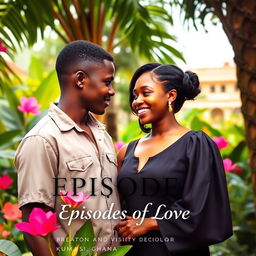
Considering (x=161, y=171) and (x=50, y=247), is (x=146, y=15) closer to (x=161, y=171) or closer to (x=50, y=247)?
(x=161, y=171)

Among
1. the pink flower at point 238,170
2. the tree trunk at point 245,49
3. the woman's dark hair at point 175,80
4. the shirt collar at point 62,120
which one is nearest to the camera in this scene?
the shirt collar at point 62,120

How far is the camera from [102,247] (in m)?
1.84

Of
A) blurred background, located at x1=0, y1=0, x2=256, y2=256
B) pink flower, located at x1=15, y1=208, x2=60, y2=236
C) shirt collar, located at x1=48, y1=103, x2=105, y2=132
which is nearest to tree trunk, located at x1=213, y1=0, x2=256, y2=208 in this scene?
blurred background, located at x1=0, y1=0, x2=256, y2=256

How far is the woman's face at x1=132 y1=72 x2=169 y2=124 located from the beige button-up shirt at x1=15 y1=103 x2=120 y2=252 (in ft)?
0.71

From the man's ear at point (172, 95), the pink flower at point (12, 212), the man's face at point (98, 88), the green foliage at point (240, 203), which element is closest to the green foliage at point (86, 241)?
the man's face at point (98, 88)

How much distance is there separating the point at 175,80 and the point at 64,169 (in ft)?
1.91

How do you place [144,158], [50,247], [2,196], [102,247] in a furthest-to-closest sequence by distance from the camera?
[2,196]
[144,158]
[102,247]
[50,247]

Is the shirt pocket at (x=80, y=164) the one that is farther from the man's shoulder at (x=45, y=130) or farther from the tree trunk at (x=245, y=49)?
the tree trunk at (x=245, y=49)

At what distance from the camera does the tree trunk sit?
2520mm

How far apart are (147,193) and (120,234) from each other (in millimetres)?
187

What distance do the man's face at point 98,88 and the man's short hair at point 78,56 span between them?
3cm

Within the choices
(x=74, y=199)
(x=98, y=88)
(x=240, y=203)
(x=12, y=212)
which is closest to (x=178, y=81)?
(x=98, y=88)

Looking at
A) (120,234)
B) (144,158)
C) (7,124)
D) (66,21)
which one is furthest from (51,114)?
(7,124)

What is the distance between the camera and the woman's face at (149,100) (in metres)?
1.89
